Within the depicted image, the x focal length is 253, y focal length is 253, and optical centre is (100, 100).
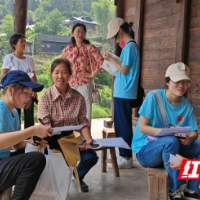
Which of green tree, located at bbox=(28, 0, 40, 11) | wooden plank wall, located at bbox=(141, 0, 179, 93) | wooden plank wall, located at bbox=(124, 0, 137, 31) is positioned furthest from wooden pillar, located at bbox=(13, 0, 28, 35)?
green tree, located at bbox=(28, 0, 40, 11)

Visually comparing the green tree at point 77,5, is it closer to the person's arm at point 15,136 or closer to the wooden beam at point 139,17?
the wooden beam at point 139,17

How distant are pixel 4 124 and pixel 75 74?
1.89 metres

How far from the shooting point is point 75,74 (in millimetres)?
3467

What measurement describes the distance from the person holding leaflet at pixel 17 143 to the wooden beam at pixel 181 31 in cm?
249

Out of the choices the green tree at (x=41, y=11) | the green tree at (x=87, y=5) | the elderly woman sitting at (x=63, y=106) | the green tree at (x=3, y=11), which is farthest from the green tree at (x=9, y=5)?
the elderly woman sitting at (x=63, y=106)

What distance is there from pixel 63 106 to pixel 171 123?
986mm

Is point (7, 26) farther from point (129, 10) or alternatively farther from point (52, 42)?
point (129, 10)

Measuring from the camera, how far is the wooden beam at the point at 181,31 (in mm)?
3541

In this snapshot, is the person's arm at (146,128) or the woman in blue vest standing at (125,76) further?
the woman in blue vest standing at (125,76)

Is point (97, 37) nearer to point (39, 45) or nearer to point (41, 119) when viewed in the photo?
point (39, 45)

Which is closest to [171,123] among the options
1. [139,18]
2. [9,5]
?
[139,18]

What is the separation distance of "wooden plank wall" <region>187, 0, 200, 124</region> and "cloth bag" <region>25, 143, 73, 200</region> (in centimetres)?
228

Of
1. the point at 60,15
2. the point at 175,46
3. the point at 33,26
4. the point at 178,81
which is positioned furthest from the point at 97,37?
the point at 178,81

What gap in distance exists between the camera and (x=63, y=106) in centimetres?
229
